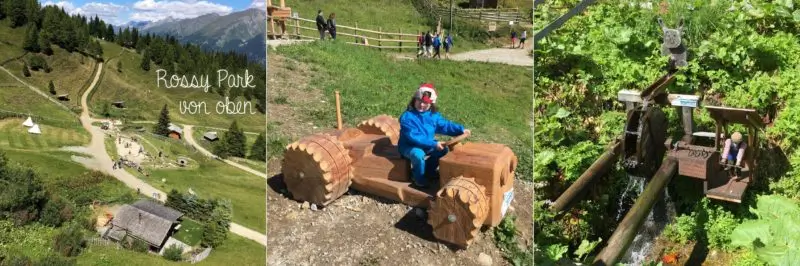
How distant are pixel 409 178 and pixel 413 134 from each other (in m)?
0.26

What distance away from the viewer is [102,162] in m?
2.73

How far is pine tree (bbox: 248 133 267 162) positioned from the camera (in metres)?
2.69

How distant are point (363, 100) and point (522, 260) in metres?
0.99

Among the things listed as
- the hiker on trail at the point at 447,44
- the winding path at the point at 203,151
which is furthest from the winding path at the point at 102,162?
the hiker on trail at the point at 447,44

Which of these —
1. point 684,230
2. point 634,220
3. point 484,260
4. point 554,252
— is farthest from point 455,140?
point 684,230

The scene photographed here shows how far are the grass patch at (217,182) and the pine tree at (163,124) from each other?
38 mm

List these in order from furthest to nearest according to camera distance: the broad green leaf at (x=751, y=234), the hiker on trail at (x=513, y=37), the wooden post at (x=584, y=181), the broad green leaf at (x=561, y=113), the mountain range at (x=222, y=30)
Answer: the broad green leaf at (x=561, y=113), the wooden post at (x=584, y=181), the broad green leaf at (x=751, y=234), the hiker on trail at (x=513, y=37), the mountain range at (x=222, y=30)

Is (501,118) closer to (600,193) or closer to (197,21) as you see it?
(197,21)

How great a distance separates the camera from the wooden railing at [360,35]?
Result: 2.40 meters

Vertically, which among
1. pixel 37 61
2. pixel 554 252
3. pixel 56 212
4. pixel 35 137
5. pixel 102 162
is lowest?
pixel 554 252

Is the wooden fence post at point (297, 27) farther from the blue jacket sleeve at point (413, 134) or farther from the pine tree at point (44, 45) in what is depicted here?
the pine tree at point (44, 45)

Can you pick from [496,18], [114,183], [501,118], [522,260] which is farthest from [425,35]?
[114,183]

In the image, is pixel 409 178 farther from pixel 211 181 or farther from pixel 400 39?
pixel 211 181

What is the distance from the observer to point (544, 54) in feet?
19.8
